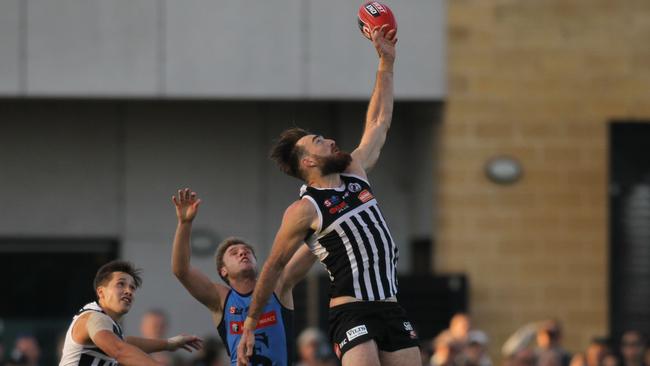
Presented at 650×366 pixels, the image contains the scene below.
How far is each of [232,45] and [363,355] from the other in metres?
9.74

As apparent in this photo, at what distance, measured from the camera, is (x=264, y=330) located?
1095 centimetres

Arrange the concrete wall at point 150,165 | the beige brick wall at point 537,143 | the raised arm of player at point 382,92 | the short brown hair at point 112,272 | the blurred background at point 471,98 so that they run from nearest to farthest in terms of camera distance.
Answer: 1. the short brown hair at point 112,272
2. the raised arm of player at point 382,92
3. the blurred background at point 471,98
4. the beige brick wall at point 537,143
5. the concrete wall at point 150,165

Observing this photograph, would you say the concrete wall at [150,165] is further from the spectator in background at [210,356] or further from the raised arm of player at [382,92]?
the raised arm of player at [382,92]

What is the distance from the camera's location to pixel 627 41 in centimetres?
1989

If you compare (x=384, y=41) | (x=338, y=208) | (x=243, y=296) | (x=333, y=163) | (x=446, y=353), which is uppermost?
(x=384, y=41)

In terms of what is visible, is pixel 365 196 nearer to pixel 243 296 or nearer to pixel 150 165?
pixel 243 296

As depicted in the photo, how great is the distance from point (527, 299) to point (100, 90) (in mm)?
5850

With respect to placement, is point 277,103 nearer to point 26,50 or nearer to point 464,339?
point 26,50

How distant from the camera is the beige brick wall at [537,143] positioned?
65.1ft

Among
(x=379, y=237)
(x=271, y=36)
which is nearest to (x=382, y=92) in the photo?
(x=379, y=237)

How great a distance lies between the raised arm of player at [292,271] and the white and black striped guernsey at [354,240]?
0.55 m

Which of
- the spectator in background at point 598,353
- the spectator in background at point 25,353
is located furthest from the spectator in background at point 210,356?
the spectator in background at point 598,353

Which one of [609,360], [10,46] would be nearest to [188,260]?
[609,360]

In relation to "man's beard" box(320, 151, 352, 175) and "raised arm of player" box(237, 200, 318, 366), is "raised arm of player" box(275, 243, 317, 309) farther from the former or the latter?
→ "man's beard" box(320, 151, 352, 175)
